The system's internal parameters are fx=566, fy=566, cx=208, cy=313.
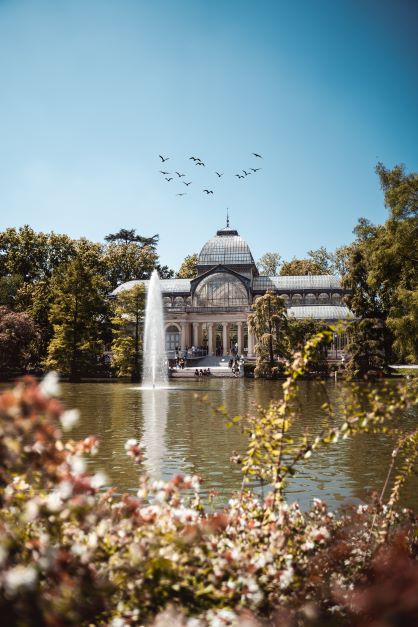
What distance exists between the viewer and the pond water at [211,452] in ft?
35.2

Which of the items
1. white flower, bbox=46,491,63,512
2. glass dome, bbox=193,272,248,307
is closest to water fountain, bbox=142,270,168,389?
glass dome, bbox=193,272,248,307

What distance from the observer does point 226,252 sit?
77.9 metres

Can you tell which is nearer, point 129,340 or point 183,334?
point 129,340

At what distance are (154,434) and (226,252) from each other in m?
61.8

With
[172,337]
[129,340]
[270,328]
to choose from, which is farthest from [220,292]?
[129,340]

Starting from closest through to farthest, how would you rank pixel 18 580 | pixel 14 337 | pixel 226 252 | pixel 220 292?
pixel 18 580 < pixel 14 337 < pixel 220 292 < pixel 226 252

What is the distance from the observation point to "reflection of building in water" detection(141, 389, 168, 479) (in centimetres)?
1284

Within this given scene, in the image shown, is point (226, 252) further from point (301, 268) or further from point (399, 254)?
point (399, 254)

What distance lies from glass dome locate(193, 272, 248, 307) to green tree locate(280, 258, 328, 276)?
21.3 m

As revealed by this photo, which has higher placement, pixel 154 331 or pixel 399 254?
pixel 399 254

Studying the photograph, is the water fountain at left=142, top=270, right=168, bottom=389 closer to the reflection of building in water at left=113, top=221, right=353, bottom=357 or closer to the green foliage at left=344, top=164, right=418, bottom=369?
the reflection of building in water at left=113, top=221, right=353, bottom=357

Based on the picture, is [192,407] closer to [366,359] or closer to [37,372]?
[366,359]

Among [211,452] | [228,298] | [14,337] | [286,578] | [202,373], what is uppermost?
[228,298]

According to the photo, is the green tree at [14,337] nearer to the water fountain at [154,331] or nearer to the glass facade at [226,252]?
the water fountain at [154,331]
